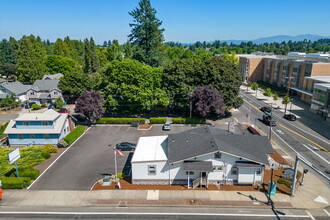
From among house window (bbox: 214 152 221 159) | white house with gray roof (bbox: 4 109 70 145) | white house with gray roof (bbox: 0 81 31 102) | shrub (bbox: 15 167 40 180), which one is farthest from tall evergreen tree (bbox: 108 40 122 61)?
house window (bbox: 214 152 221 159)

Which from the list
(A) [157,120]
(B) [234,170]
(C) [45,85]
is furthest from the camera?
(C) [45,85]

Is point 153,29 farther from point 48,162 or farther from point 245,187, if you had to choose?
point 245,187

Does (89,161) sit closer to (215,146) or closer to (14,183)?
(14,183)

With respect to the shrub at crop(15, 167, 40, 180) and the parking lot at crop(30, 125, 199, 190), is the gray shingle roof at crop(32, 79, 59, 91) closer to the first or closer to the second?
the parking lot at crop(30, 125, 199, 190)

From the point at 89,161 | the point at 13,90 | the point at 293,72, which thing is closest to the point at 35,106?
the point at 13,90

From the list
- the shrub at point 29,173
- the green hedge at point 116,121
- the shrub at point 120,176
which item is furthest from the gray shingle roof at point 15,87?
the shrub at point 120,176

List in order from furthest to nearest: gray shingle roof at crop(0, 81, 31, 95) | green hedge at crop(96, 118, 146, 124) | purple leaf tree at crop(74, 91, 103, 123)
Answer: gray shingle roof at crop(0, 81, 31, 95) < green hedge at crop(96, 118, 146, 124) < purple leaf tree at crop(74, 91, 103, 123)

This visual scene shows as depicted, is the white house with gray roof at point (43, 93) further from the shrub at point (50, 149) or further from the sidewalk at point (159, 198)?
the sidewalk at point (159, 198)

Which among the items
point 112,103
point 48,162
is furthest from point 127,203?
point 112,103
